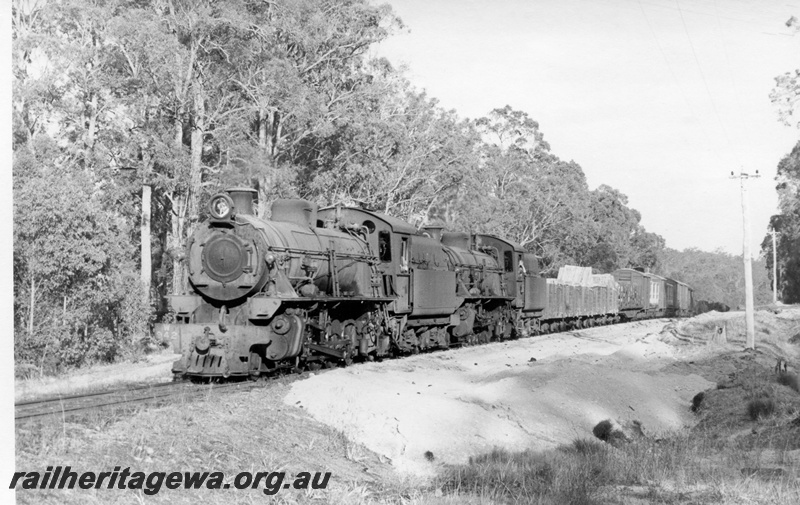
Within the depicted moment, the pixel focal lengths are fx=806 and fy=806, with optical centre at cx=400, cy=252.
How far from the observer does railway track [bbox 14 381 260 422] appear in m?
11.3

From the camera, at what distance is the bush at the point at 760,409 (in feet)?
53.1

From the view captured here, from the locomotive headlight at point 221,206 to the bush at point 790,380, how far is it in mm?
13764

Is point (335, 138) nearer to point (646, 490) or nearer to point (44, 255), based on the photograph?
point (44, 255)

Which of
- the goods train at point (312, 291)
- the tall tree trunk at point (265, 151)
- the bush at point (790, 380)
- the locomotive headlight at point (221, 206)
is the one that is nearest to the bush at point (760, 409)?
the bush at point (790, 380)

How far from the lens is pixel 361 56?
34.3 metres

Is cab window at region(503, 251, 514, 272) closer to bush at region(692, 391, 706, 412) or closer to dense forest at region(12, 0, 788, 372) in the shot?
dense forest at region(12, 0, 788, 372)

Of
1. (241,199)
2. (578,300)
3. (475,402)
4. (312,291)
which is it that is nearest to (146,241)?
(241,199)

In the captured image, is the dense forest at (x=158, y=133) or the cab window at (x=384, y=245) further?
the dense forest at (x=158, y=133)

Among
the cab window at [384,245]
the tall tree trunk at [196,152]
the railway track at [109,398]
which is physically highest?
Answer: the tall tree trunk at [196,152]

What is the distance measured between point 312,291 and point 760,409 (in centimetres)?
940

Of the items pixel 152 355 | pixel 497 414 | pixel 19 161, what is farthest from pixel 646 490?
pixel 19 161

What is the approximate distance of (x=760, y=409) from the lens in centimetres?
1630

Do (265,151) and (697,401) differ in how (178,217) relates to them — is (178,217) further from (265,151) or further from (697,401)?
(697,401)

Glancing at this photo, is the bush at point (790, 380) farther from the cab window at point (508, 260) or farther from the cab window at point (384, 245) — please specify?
the cab window at point (508, 260)
